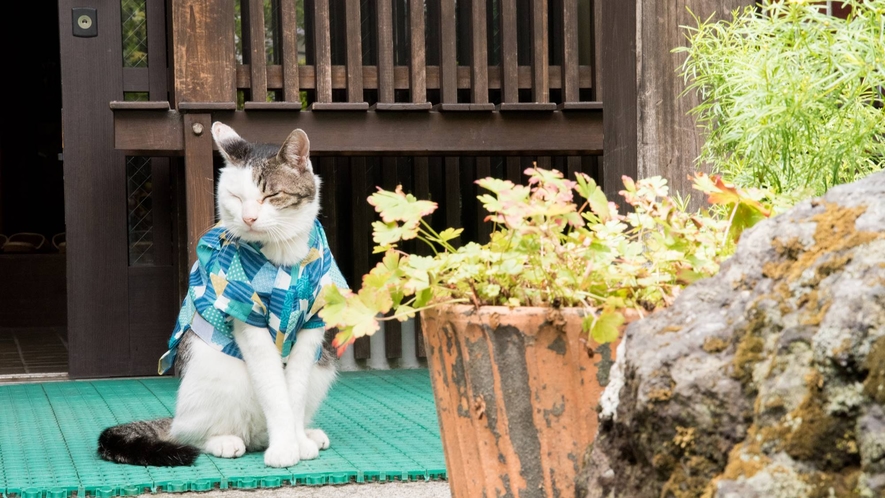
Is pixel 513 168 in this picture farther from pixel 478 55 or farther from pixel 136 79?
pixel 136 79

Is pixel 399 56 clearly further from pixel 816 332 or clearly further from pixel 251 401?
pixel 816 332

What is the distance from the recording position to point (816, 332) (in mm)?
1039

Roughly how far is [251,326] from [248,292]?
0.36ft

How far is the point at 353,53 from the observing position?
4488 millimetres

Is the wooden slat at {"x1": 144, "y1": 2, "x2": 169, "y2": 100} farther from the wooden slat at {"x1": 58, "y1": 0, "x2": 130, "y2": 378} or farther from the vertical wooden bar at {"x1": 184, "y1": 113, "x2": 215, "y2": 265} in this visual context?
the vertical wooden bar at {"x1": 184, "y1": 113, "x2": 215, "y2": 265}

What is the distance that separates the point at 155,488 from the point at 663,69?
2.12 metres

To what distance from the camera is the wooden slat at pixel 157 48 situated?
188 inches

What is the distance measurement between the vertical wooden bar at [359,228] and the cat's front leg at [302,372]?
1982 millimetres

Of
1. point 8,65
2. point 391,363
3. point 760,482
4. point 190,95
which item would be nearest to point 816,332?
point 760,482

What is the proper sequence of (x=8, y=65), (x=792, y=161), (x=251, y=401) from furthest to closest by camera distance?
(x=8, y=65) < (x=251, y=401) < (x=792, y=161)

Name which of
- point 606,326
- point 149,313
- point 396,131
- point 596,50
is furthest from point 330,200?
point 606,326

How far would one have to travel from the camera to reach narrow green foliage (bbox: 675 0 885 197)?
1.86 metres

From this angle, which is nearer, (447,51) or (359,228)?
(447,51)

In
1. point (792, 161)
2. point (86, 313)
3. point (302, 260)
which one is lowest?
point (86, 313)
